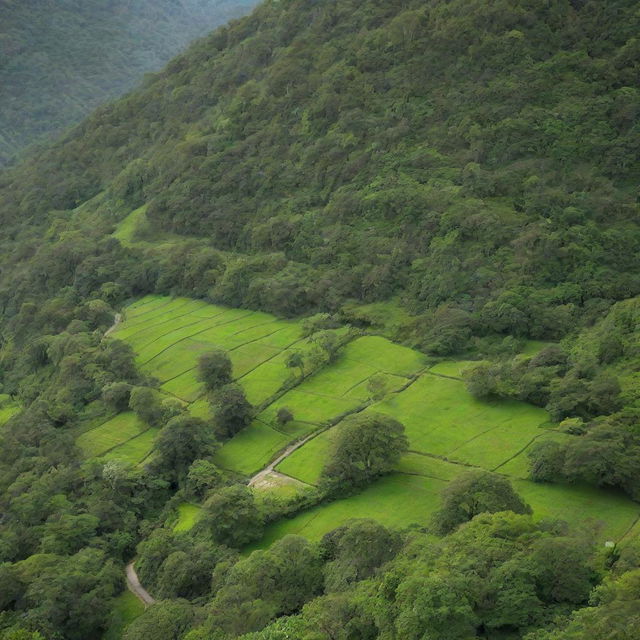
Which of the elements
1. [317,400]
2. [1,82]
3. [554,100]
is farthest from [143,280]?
[1,82]

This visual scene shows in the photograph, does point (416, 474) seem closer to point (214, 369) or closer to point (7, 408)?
point (214, 369)

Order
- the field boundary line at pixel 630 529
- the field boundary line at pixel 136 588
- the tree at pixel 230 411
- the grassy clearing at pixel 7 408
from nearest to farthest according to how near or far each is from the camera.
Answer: the field boundary line at pixel 630 529
the field boundary line at pixel 136 588
the tree at pixel 230 411
the grassy clearing at pixel 7 408

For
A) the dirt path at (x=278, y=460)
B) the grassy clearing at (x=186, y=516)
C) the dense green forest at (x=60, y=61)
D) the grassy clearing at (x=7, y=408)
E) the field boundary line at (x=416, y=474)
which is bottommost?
the field boundary line at (x=416, y=474)

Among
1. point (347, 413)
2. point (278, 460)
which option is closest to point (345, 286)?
point (347, 413)

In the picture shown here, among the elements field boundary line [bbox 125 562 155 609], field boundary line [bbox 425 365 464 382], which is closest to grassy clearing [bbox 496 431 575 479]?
field boundary line [bbox 425 365 464 382]

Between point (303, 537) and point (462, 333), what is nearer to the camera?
point (303, 537)

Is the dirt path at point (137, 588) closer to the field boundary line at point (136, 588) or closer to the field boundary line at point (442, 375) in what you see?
the field boundary line at point (136, 588)

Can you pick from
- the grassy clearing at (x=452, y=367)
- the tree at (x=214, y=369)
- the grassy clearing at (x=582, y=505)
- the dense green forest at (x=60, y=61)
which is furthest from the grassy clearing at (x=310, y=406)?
the dense green forest at (x=60, y=61)

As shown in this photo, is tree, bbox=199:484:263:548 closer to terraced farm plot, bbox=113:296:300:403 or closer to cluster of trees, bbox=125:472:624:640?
cluster of trees, bbox=125:472:624:640

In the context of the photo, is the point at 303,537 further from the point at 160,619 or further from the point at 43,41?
the point at 43,41
